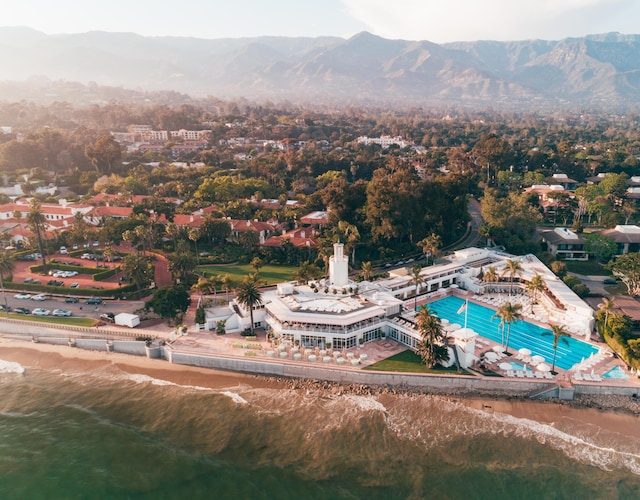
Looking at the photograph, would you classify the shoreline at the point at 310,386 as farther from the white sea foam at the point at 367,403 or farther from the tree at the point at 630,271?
the tree at the point at 630,271

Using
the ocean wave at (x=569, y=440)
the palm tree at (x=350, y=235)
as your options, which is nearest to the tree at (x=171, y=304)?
the palm tree at (x=350, y=235)

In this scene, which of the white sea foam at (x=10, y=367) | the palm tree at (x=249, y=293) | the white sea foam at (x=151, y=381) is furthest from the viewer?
the palm tree at (x=249, y=293)

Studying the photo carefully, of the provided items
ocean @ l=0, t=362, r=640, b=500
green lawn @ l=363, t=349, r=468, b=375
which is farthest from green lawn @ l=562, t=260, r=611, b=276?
green lawn @ l=363, t=349, r=468, b=375

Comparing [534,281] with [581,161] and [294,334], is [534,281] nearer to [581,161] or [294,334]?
[294,334]

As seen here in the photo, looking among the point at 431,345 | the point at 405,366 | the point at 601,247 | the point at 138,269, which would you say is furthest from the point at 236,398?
the point at 601,247

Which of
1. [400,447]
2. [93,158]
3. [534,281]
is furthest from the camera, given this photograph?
[93,158]

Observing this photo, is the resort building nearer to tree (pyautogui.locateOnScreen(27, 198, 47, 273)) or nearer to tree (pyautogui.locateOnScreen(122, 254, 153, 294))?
tree (pyautogui.locateOnScreen(122, 254, 153, 294))

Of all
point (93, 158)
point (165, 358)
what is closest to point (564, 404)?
point (165, 358)
